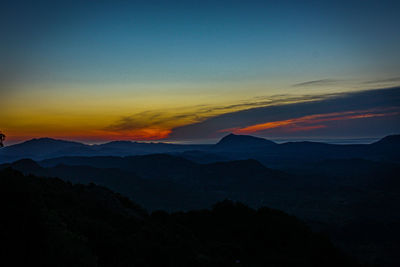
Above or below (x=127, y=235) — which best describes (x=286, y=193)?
below

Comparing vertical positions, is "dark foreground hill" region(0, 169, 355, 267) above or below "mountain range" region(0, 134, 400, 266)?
above

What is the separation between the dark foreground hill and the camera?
10.3 m

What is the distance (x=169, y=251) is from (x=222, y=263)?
3521mm

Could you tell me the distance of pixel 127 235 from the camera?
18141 millimetres

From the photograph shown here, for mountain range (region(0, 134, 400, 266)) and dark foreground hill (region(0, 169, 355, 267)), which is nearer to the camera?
dark foreground hill (region(0, 169, 355, 267))

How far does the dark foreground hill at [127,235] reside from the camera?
10.3 meters

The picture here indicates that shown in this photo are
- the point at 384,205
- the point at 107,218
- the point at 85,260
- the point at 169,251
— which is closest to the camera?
the point at 85,260

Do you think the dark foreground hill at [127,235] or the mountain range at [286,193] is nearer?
the dark foreground hill at [127,235]

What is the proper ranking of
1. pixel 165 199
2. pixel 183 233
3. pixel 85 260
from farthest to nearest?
pixel 165 199
pixel 183 233
pixel 85 260

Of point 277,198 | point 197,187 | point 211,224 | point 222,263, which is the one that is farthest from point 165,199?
point 222,263

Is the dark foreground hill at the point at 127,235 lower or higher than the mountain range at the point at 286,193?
higher

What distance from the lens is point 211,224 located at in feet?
105

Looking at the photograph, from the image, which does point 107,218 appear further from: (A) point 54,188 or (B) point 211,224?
(B) point 211,224

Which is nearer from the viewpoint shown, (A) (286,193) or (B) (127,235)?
(B) (127,235)
